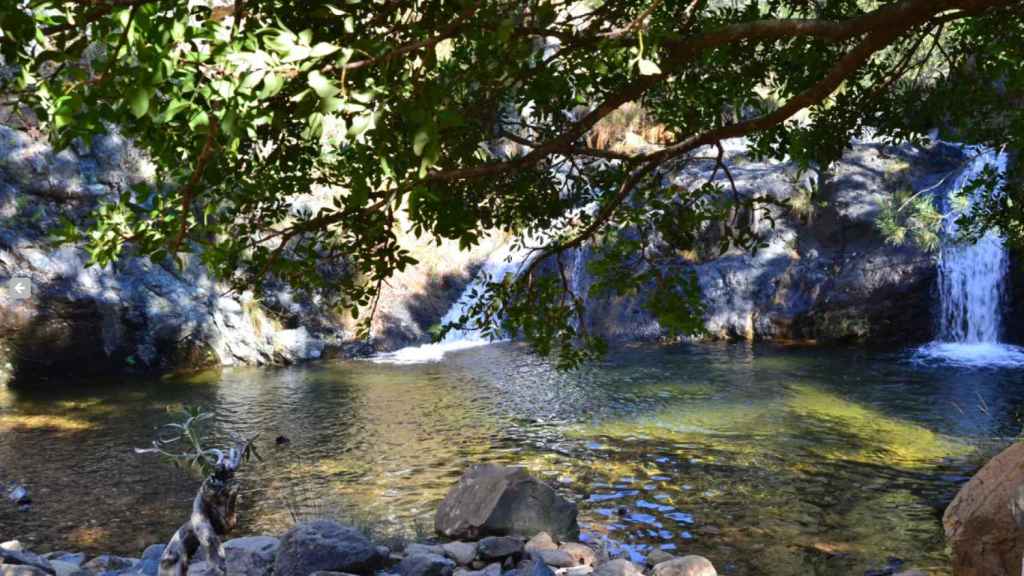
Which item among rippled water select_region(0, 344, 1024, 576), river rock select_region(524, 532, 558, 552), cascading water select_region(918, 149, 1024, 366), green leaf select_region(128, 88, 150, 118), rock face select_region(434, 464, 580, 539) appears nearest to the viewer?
green leaf select_region(128, 88, 150, 118)

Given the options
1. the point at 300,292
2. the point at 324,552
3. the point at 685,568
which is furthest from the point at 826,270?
the point at 324,552

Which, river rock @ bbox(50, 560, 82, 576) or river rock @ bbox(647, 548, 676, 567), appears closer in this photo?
river rock @ bbox(50, 560, 82, 576)

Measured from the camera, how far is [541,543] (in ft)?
26.3

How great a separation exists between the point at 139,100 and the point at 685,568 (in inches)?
234

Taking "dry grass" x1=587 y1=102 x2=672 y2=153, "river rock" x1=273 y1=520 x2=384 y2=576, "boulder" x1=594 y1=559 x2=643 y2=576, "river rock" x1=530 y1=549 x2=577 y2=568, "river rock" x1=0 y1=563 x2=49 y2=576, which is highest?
"dry grass" x1=587 y1=102 x2=672 y2=153

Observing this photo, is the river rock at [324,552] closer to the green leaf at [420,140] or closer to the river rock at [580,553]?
the river rock at [580,553]

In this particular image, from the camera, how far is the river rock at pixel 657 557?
25.8 feet

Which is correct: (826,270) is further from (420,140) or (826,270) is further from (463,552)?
(420,140)

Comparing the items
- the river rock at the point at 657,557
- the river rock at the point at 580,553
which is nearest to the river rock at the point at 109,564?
the river rock at the point at 580,553

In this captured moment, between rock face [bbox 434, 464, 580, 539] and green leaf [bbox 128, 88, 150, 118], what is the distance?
6.48m

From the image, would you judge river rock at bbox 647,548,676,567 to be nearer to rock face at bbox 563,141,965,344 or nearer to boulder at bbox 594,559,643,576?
boulder at bbox 594,559,643,576

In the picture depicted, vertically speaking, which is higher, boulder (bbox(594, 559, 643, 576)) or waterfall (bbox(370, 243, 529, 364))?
waterfall (bbox(370, 243, 529, 364))

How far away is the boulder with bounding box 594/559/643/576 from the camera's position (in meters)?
6.86

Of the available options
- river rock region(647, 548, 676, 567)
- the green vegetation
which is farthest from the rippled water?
the green vegetation
